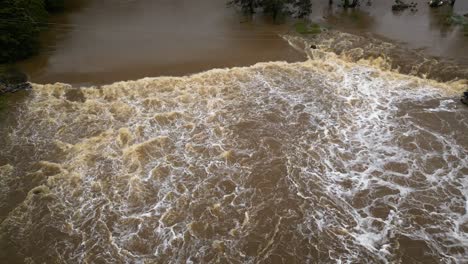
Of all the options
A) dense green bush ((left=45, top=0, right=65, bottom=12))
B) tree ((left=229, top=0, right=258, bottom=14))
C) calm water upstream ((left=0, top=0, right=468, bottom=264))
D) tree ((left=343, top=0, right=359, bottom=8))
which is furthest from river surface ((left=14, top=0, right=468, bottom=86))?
dense green bush ((left=45, top=0, right=65, bottom=12))

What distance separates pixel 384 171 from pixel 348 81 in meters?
6.66

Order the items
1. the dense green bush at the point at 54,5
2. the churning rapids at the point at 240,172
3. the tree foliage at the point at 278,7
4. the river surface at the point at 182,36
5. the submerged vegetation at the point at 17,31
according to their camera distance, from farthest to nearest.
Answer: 1. the dense green bush at the point at 54,5
2. the tree foliage at the point at 278,7
3. the river surface at the point at 182,36
4. the submerged vegetation at the point at 17,31
5. the churning rapids at the point at 240,172

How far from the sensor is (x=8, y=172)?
1436cm

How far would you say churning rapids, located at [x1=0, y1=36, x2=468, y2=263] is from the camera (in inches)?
465

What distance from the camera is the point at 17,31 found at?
20.6m

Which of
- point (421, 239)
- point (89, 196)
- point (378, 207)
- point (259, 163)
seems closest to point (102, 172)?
point (89, 196)

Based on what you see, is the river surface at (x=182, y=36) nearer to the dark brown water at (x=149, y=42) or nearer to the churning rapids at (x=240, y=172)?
the dark brown water at (x=149, y=42)

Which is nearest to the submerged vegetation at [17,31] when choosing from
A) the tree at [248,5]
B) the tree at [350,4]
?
the tree at [248,5]

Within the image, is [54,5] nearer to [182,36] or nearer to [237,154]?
[182,36]

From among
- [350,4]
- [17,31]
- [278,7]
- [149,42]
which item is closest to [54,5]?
[17,31]

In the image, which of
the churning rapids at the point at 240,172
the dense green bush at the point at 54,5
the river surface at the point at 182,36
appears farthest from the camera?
the dense green bush at the point at 54,5

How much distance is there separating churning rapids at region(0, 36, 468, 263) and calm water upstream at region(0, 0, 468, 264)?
6cm

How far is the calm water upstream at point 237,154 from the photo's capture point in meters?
11.9

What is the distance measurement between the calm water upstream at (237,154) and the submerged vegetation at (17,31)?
2.68ft
